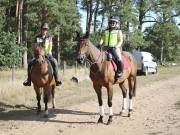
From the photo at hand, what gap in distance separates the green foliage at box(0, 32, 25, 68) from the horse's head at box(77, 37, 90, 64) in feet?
52.3

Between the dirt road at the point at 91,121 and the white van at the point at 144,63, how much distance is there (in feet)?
60.0

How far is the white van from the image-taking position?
36188mm

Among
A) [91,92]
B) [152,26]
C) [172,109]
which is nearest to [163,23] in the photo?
[152,26]

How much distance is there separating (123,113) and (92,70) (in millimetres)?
2477

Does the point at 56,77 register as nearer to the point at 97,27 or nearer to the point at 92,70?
the point at 92,70

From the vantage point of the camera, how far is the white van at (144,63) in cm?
3619

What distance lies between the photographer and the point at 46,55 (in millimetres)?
14609

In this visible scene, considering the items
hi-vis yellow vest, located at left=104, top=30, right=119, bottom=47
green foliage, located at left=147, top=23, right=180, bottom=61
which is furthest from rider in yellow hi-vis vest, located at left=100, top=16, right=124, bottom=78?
green foliage, located at left=147, top=23, right=180, bottom=61

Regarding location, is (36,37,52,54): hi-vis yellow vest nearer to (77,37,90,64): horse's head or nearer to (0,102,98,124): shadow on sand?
(0,102,98,124): shadow on sand

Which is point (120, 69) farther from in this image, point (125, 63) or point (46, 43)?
point (46, 43)

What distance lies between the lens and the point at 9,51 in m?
28.9

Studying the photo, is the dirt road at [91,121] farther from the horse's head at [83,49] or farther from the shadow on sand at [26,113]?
the horse's head at [83,49]

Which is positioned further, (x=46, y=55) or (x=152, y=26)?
(x=152, y=26)

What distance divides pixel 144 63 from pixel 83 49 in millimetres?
24652
